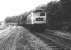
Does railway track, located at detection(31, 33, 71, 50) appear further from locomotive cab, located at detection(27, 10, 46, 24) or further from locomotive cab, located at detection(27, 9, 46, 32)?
locomotive cab, located at detection(27, 10, 46, 24)

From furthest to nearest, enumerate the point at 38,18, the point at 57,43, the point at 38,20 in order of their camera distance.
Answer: the point at 38,18
the point at 38,20
the point at 57,43

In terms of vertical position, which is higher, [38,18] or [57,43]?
[38,18]

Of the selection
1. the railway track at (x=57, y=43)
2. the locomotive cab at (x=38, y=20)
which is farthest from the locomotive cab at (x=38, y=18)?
the railway track at (x=57, y=43)

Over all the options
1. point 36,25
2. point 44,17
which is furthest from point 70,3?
point 36,25

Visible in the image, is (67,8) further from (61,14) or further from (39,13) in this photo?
(39,13)

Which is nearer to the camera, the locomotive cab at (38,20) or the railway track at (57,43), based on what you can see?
the railway track at (57,43)

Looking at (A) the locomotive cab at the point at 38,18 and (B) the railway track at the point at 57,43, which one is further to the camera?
(A) the locomotive cab at the point at 38,18

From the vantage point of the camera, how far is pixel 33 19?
2378cm

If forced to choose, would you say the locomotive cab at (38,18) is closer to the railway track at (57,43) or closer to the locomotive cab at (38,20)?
the locomotive cab at (38,20)

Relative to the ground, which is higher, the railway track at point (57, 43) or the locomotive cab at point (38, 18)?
the locomotive cab at point (38, 18)

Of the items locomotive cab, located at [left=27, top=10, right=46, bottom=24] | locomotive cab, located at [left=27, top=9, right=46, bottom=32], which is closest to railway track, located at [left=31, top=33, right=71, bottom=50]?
locomotive cab, located at [left=27, top=9, right=46, bottom=32]

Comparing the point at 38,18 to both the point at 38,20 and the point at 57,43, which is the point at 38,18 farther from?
the point at 57,43

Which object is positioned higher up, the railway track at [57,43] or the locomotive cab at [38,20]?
the locomotive cab at [38,20]

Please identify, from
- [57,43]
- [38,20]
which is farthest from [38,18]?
[57,43]
